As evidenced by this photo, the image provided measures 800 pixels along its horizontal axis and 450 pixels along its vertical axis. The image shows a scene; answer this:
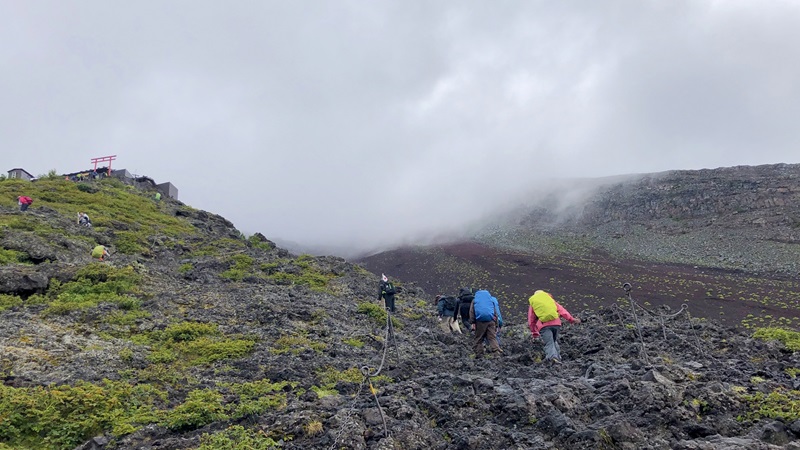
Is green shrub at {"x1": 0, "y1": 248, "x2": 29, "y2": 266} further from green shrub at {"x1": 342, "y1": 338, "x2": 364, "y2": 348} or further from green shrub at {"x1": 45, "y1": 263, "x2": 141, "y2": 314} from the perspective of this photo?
green shrub at {"x1": 342, "y1": 338, "x2": 364, "y2": 348}

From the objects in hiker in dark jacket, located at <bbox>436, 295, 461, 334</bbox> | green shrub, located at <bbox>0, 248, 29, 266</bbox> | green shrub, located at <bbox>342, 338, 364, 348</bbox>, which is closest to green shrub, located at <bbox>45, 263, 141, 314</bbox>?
green shrub, located at <bbox>0, 248, 29, 266</bbox>

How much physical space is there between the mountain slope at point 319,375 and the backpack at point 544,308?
0.95 meters

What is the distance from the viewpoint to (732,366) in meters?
9.47

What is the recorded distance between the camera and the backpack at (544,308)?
11.2 m

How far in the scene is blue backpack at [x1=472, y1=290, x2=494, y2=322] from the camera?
42.6ft

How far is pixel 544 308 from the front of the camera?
37.0ft

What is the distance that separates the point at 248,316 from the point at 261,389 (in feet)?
22.6

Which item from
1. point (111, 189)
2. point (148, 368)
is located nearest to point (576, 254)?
point (111, 189)

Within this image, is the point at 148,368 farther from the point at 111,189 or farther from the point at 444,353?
the point at 111,189

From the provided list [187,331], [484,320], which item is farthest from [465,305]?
[187,331]

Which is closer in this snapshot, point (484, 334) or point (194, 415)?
point (194, 415)

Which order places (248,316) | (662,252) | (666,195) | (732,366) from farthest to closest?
(666,195) < (662,252) < (248,316) < (732,366)

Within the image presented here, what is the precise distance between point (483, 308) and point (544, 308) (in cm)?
204

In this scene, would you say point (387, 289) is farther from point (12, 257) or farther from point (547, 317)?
point (12, 257)
